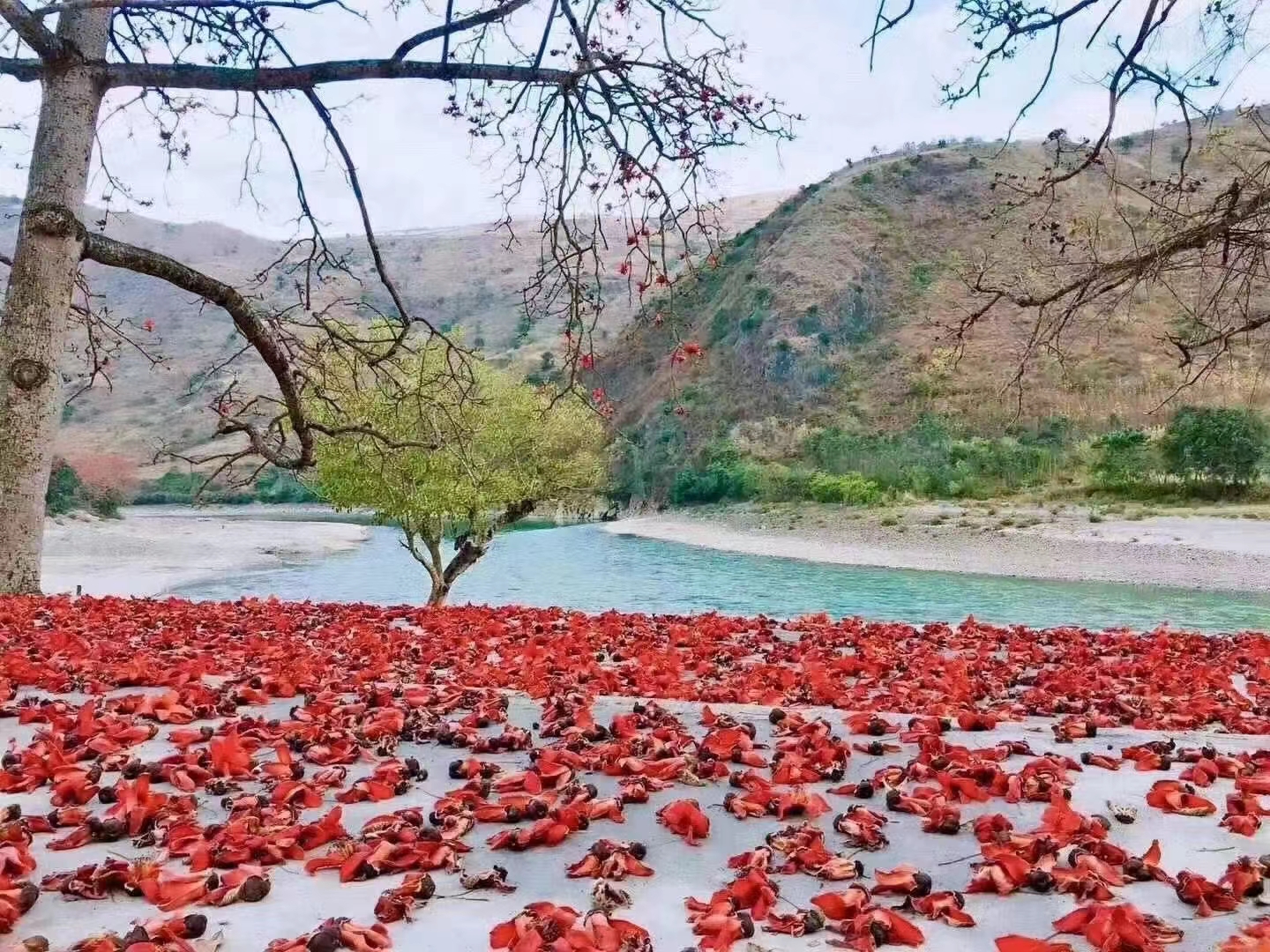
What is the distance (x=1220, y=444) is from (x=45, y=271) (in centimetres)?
3747

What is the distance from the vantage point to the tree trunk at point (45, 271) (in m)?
6.37

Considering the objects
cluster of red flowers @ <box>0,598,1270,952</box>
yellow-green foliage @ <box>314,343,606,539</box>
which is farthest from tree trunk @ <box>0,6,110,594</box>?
yellow-green foliage @ <box>314,343,606,539</box>

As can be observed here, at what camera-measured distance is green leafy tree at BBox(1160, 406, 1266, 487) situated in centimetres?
3441

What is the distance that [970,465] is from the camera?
45.0 meters

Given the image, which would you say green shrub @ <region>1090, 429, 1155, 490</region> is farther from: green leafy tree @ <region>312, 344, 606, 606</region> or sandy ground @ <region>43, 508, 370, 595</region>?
sandy ground @ <region>43, 508, 370, 595</region>

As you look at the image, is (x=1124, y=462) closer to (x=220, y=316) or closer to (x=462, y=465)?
(x=462, y=465)

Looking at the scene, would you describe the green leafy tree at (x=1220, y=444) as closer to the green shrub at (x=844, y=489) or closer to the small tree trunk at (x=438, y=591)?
the green shrub at (x=844, y=489)

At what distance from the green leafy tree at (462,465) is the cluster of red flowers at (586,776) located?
9525 mm

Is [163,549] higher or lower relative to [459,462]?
lower

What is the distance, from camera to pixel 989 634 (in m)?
8.03

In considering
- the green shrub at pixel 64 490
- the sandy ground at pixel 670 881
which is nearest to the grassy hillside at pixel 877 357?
the green shrub at pixel 64 490

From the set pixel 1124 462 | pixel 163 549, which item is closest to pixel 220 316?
pixel 163 549

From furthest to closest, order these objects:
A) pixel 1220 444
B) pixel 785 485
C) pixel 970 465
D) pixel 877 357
→ 1. pixel 877 357
2. pixel 785 485
3. pixel 970 465
4. pixel 1220 444

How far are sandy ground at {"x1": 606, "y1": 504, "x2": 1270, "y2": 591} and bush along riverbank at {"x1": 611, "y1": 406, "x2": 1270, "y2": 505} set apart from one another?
3748 millimetres
